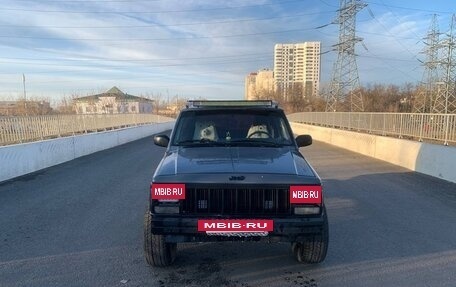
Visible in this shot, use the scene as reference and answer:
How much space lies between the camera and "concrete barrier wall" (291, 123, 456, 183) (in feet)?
35.7

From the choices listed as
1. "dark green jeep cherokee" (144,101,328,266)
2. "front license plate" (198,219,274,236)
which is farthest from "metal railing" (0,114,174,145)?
"front license plate" (198,219,274,236)

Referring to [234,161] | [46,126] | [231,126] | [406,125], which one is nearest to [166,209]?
[234,161]

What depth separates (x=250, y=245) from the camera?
17.9 feet

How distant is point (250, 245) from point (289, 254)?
1.89ft

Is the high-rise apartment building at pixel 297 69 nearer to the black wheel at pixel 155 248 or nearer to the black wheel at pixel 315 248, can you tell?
the black wheel at pixel 315 248

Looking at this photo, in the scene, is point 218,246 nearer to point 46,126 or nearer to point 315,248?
point 315,248

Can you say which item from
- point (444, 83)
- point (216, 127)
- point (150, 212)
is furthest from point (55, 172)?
point (444, 83)

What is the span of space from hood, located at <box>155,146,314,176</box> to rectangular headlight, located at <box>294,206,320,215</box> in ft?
1.18

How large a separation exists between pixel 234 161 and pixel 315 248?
1.32 m

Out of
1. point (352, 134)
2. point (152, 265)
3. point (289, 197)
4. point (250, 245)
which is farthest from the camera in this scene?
point (352, 134)

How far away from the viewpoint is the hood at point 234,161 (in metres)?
4.33

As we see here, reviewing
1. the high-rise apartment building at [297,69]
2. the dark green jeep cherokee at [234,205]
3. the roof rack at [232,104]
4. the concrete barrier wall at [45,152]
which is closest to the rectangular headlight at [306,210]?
the dark green jeep cherokee at [234,205]

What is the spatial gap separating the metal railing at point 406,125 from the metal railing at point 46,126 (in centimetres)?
1352

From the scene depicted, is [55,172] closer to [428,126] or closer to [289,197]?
[289,197]
